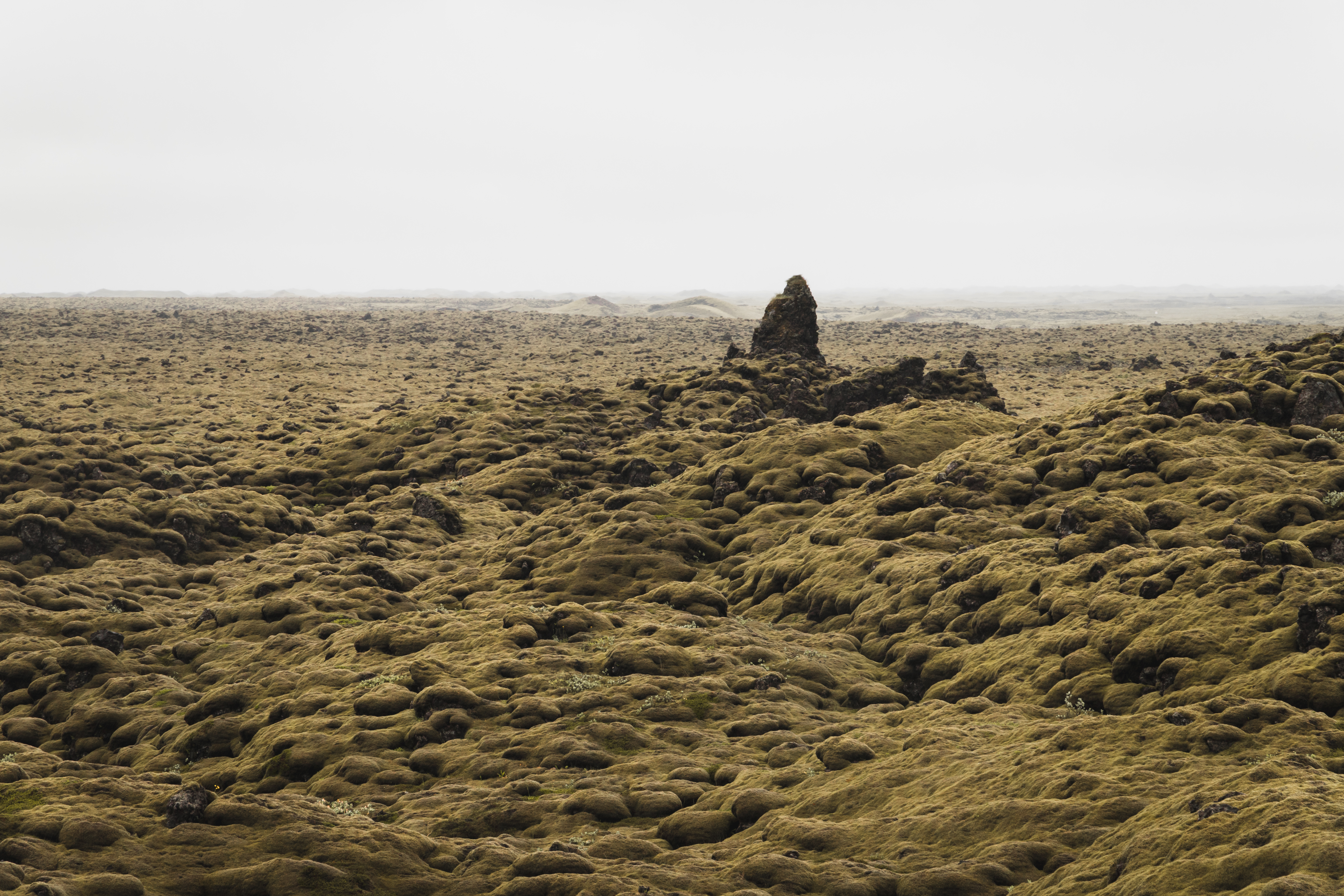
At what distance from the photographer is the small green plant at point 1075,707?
24.3 metres

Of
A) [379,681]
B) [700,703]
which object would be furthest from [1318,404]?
[379,681]

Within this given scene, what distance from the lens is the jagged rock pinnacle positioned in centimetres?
8431

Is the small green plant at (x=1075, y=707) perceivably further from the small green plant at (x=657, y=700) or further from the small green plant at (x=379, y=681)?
the small green plant at (x=379, y=681)

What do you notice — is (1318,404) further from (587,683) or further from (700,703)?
(587,683)

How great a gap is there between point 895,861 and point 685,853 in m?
4.13

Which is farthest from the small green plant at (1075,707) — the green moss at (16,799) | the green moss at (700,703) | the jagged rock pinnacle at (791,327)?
the jagged rock pinnacle at (791,327)

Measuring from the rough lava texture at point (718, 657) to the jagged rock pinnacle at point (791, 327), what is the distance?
16.3 metres

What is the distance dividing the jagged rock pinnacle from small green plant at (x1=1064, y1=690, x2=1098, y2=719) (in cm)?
5995

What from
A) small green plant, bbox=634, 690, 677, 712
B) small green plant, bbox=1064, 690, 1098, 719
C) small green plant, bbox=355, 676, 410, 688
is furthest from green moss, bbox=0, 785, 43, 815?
small green plant, bbox=1064, 690, 1098, 719

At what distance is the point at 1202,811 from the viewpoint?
15562mm

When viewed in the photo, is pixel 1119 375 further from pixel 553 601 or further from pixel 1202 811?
pixel 1202 811

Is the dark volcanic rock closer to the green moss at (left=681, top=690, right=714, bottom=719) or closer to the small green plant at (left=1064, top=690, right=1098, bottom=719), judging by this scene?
the small green plant at (left=1064, top=690, right=1098, bottom=719)

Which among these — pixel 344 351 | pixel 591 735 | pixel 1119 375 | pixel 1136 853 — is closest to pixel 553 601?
pixel 591 735

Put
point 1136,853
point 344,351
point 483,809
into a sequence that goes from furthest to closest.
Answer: point 344,351 < point 483,809 < point 1136,853
